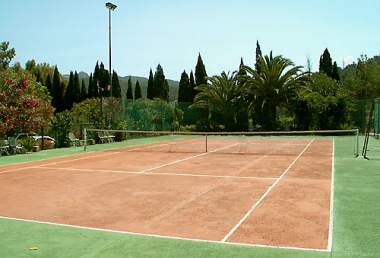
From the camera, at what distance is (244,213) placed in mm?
8156

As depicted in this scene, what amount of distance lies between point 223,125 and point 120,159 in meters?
23.1

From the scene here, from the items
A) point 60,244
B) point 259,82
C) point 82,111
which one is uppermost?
point 259,82

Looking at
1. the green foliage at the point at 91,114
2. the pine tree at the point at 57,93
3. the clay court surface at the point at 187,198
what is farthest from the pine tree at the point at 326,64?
the clay court surface at the point at 187,198

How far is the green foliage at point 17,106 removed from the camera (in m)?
19.9

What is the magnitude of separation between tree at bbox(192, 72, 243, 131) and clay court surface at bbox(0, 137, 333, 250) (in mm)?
22611

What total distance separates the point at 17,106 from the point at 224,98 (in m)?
21.6

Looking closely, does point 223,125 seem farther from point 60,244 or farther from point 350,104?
point 60,244

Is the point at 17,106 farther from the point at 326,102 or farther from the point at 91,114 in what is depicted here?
the point at 326,102

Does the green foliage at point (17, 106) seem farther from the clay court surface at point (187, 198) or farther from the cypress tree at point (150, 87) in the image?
the cypress tree at point (150, 87)

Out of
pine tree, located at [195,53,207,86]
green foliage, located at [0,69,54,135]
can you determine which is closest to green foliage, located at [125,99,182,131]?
green foliage, located at [0,69,54,135]

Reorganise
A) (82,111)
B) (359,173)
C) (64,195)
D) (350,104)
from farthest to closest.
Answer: (350,104)
(82,111)
(359,173)
(64,195)

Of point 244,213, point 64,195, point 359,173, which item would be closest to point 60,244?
point 244,213

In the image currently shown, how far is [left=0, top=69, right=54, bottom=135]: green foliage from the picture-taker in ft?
65.2

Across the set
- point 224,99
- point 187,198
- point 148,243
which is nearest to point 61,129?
point 187,198
